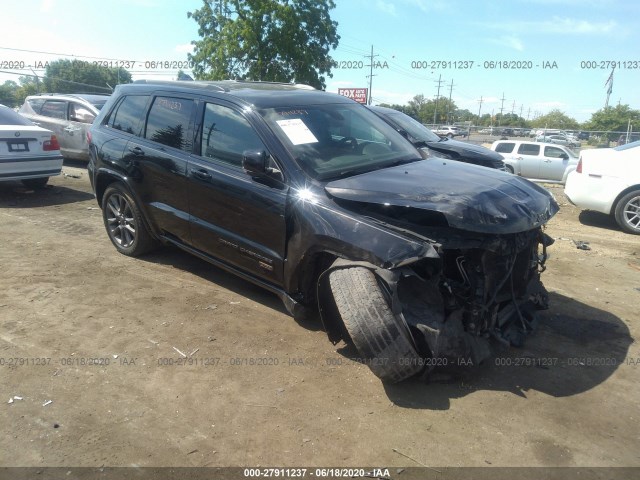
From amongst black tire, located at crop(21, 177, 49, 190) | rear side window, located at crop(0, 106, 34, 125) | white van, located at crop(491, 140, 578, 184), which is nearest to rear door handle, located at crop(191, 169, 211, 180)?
rear side window, located at crop(0, 106, 34, 125)

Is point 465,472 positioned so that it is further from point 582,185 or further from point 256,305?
point 582,185

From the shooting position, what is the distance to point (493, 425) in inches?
114

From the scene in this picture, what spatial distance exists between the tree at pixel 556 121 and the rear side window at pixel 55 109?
69.7m

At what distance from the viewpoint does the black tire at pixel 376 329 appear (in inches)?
119

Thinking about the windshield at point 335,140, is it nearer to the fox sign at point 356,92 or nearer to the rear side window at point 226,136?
the rear side window at point 226,136

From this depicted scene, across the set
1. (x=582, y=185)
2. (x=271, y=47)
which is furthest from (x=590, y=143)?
(x=582, y=185)

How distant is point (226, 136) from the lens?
407cm

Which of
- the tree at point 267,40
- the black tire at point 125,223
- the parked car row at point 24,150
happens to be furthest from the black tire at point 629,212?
the tree at point 267,40

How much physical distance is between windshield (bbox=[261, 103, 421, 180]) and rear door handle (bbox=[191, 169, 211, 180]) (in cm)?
74

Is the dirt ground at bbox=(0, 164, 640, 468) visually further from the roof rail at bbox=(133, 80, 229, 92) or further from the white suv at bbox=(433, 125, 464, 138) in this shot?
the white suv at bbox=(433, 125, 464, 138)

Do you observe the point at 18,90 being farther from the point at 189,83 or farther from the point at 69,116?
the point at 189,83

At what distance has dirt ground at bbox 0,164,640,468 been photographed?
267cm

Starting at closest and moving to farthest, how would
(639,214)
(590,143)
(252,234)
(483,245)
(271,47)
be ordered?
(483,245) → (252,234) → (639,214) → (271,47) → (590,143)

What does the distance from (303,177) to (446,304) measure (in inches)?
54.0
